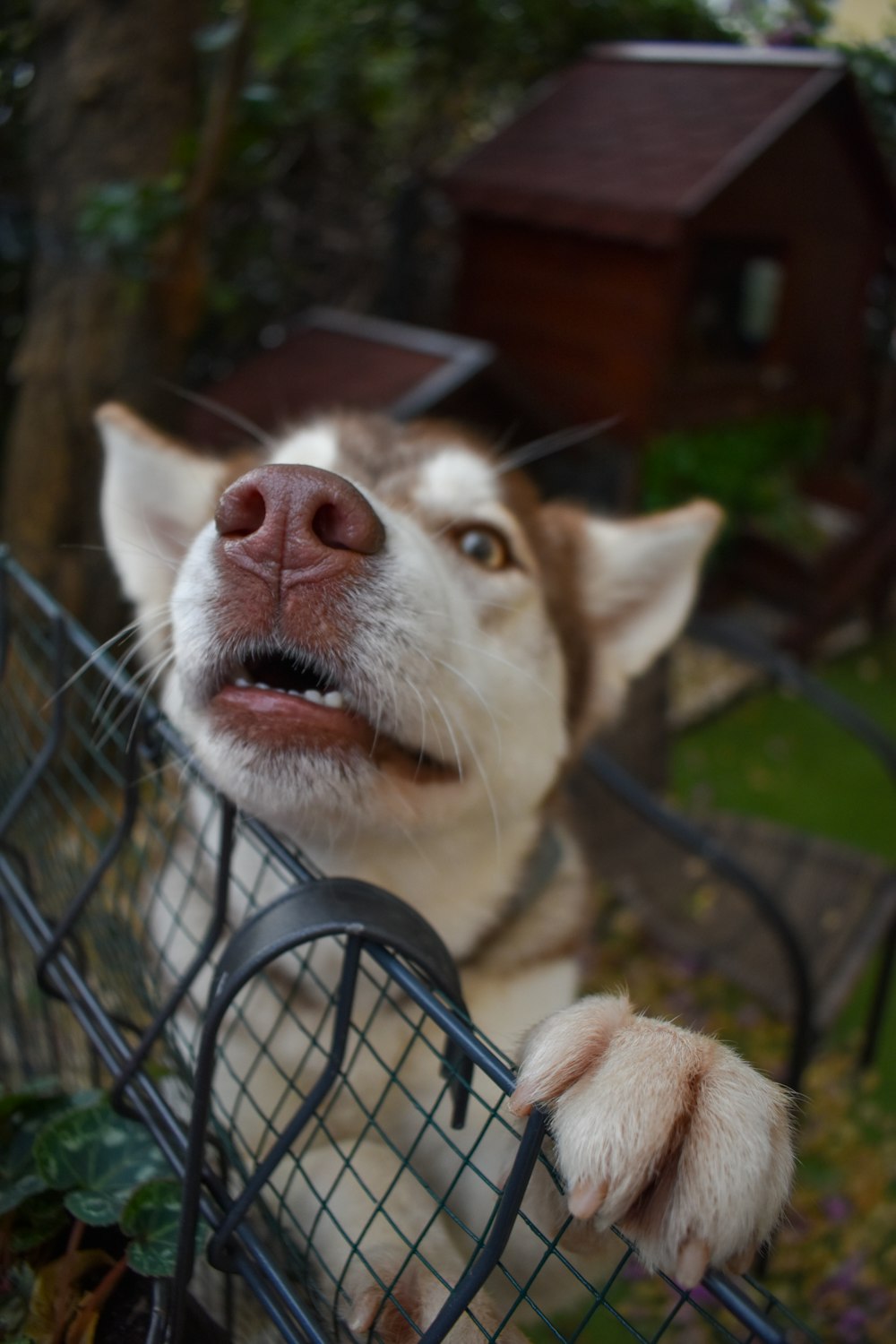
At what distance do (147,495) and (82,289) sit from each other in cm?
186

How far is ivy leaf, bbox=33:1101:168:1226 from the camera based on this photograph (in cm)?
98

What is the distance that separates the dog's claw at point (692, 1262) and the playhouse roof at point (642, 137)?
3.65 meters

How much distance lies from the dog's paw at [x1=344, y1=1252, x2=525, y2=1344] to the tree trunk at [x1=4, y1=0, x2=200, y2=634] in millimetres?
2830

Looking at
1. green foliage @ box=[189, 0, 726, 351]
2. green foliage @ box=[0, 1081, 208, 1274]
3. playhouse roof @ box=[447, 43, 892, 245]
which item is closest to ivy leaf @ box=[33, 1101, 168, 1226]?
green foliage @ box=[0, 1081, 208, 1274]

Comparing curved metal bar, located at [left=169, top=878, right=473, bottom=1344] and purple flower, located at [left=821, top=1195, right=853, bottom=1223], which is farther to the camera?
purple flower, located at [left=821, top=1195, right=853, bottom=1223]

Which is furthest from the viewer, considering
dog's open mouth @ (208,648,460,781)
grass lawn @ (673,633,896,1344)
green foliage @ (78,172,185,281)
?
green foliage @ (78,172,185,281)

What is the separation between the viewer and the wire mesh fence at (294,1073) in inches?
30.8

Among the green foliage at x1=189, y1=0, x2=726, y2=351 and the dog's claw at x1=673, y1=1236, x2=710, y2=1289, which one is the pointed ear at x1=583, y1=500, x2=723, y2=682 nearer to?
the dog's claw at x1=673, y1=1236, x2=710, y2=1289

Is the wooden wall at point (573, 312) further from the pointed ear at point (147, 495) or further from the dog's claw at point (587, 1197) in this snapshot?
the dog's claw at point (587, 1197)

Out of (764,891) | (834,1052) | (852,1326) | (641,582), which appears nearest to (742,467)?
(834,1052)

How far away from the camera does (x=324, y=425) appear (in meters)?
1.79

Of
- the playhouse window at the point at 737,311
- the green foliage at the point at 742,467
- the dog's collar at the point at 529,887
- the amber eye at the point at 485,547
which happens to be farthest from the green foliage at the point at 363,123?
the dog's collar at the point at 529,887

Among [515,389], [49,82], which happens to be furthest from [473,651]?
[515,389]

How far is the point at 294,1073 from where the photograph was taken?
138cm
